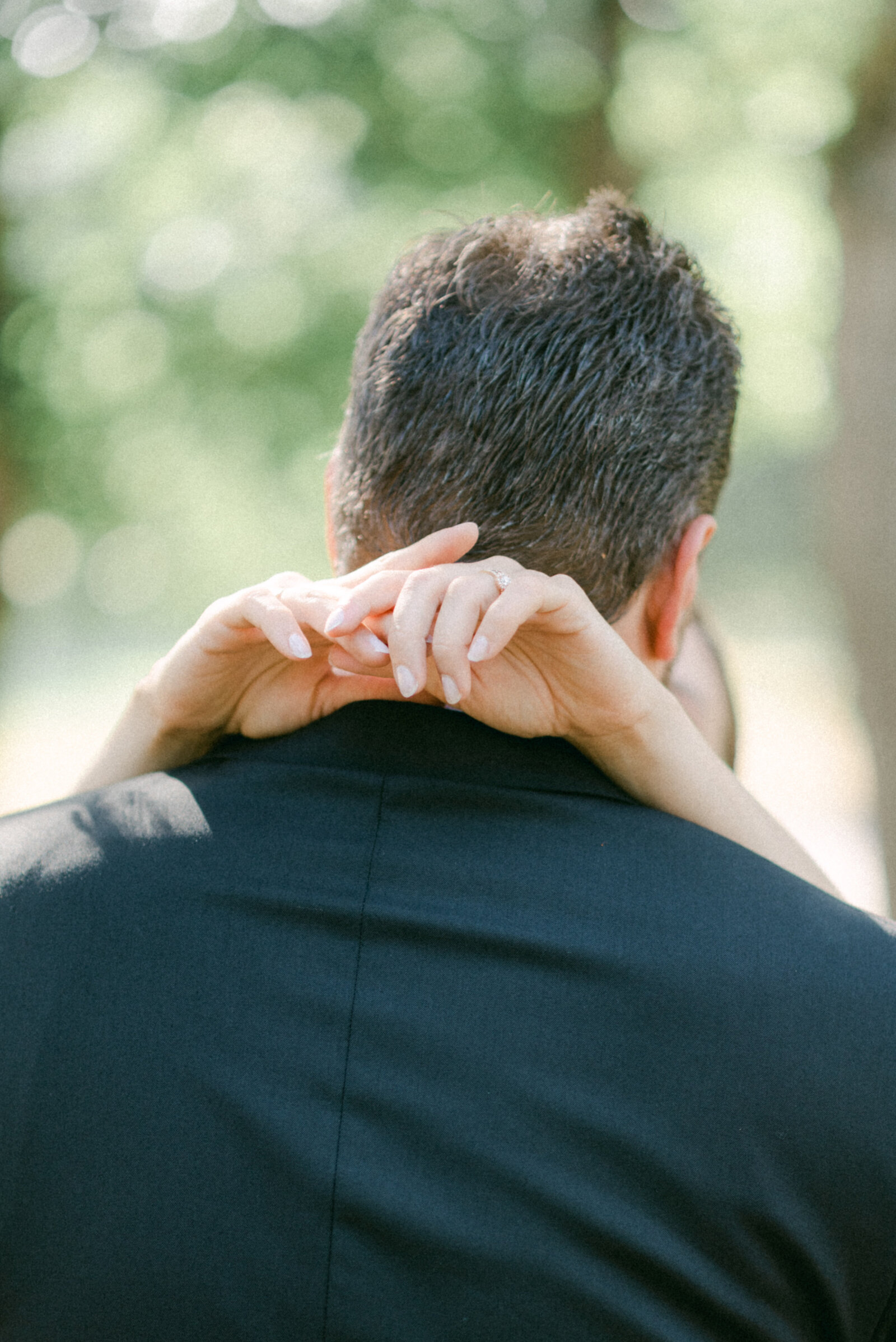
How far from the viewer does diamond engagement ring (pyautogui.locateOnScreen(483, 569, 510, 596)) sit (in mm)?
1102

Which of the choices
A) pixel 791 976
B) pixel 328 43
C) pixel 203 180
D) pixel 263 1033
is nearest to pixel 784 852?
pixel 791 976

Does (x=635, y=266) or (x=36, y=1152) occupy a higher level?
(x=635, y=266)

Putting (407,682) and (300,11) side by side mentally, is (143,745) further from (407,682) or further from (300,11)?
(300,11)

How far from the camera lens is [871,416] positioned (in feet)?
10.1

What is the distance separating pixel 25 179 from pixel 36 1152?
20.5 feet

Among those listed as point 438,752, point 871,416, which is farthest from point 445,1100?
point 871,416

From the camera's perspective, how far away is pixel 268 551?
6301 mm

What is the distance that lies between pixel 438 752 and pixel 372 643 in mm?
230

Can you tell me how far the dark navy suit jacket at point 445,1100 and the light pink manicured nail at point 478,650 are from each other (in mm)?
302

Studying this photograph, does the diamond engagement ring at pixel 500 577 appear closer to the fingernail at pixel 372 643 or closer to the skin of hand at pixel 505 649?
the skin of hand at pixel 505 649

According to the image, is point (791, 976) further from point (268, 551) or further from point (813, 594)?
point (813, 594)

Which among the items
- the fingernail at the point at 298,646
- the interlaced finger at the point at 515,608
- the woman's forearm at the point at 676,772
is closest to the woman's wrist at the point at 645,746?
the woman's forearm at the point at 676,772

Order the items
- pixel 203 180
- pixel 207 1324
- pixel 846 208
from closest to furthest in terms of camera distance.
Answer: pixel 207 1324, pixel 846 208, pixel 203 180

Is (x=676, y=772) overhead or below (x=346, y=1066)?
overhead
